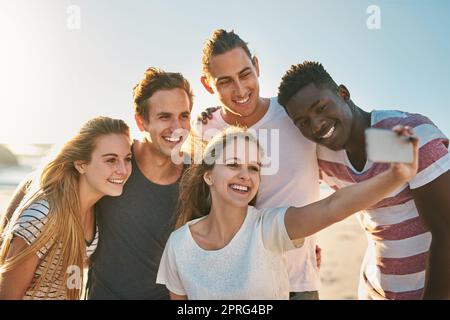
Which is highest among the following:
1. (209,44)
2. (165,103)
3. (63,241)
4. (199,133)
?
(209,44)

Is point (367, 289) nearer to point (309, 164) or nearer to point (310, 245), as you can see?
point (310, 245)

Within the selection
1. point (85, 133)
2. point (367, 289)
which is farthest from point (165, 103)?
point (367, 289)

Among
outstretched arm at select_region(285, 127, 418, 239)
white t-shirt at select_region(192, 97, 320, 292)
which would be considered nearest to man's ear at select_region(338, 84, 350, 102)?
white t-shirt at select_region(192, 97, 320, 292)

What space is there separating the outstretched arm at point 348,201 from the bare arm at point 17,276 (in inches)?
49.8

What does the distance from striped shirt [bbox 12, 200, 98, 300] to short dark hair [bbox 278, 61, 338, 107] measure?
1321 mm

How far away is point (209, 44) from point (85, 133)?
2.69 ft

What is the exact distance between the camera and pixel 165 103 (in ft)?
8.39

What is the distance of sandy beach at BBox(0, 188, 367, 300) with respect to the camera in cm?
453

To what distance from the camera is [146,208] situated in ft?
8.30

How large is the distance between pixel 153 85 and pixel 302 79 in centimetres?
82

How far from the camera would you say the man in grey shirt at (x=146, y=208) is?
99.7 inches

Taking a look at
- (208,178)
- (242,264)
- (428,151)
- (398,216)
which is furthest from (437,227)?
(208,178)

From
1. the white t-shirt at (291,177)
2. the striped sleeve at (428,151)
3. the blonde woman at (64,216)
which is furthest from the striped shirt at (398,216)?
the blonde woman at (64,216)

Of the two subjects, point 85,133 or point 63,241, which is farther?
point 85,133
